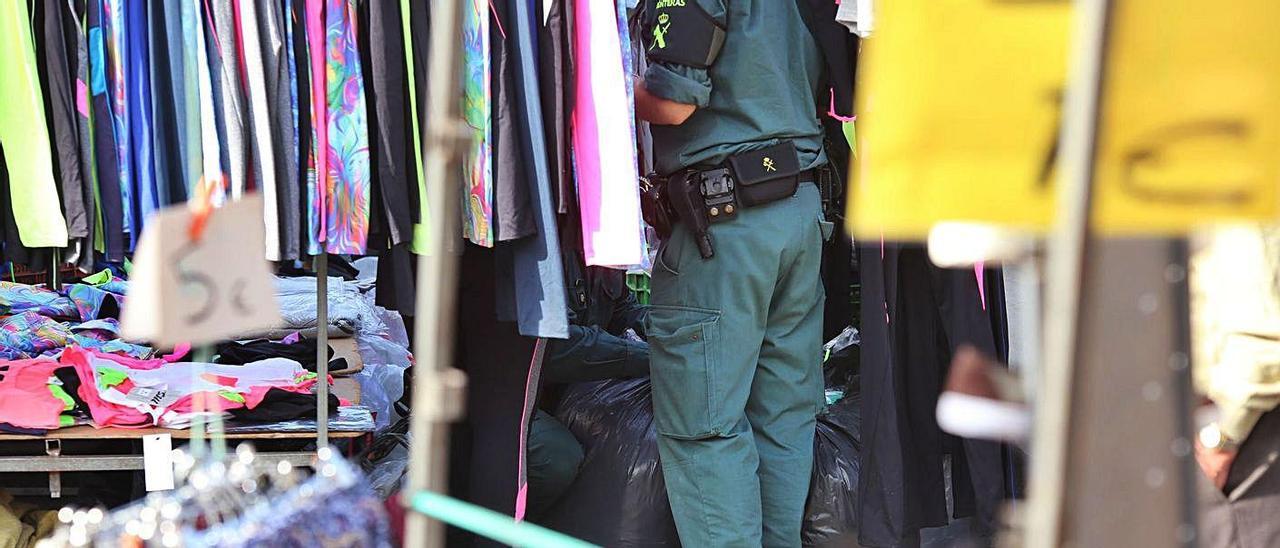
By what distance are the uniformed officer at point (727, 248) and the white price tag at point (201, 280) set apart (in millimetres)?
1747

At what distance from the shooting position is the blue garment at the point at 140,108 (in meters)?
2.59

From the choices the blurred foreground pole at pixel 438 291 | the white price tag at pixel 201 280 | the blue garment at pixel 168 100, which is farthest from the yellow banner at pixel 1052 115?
the blue garment at pixel 168 100

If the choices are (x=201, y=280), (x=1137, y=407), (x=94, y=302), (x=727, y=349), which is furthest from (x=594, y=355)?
(x=1137, y=407)

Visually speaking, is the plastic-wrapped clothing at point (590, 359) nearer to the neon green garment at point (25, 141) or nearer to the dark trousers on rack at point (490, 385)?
the dark trousers on rack at point (490, 385)

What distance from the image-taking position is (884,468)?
3.15m

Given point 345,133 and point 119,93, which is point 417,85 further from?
point 119,93

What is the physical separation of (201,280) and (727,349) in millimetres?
1905

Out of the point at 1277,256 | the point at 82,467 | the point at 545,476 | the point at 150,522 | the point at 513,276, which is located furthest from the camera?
the point at 545,476

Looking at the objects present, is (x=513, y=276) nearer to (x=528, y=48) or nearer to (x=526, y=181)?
(x=526, y=181)

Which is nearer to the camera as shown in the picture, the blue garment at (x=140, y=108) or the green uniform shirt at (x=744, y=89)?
the blue garment at (x=140, y=108)

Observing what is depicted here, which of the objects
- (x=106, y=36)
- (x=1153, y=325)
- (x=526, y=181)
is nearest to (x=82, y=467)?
(x=106, y=36)

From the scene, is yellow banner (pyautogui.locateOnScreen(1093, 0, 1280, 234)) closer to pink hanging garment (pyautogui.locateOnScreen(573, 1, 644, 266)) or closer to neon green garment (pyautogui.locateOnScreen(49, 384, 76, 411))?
pink hanging garment (pyautogui.locateOnScreen(573, 1, 644, 266))

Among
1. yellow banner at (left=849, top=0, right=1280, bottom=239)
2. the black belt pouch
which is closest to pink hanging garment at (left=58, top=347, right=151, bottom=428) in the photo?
the black belt pouch

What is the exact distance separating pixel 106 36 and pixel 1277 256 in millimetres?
2159
